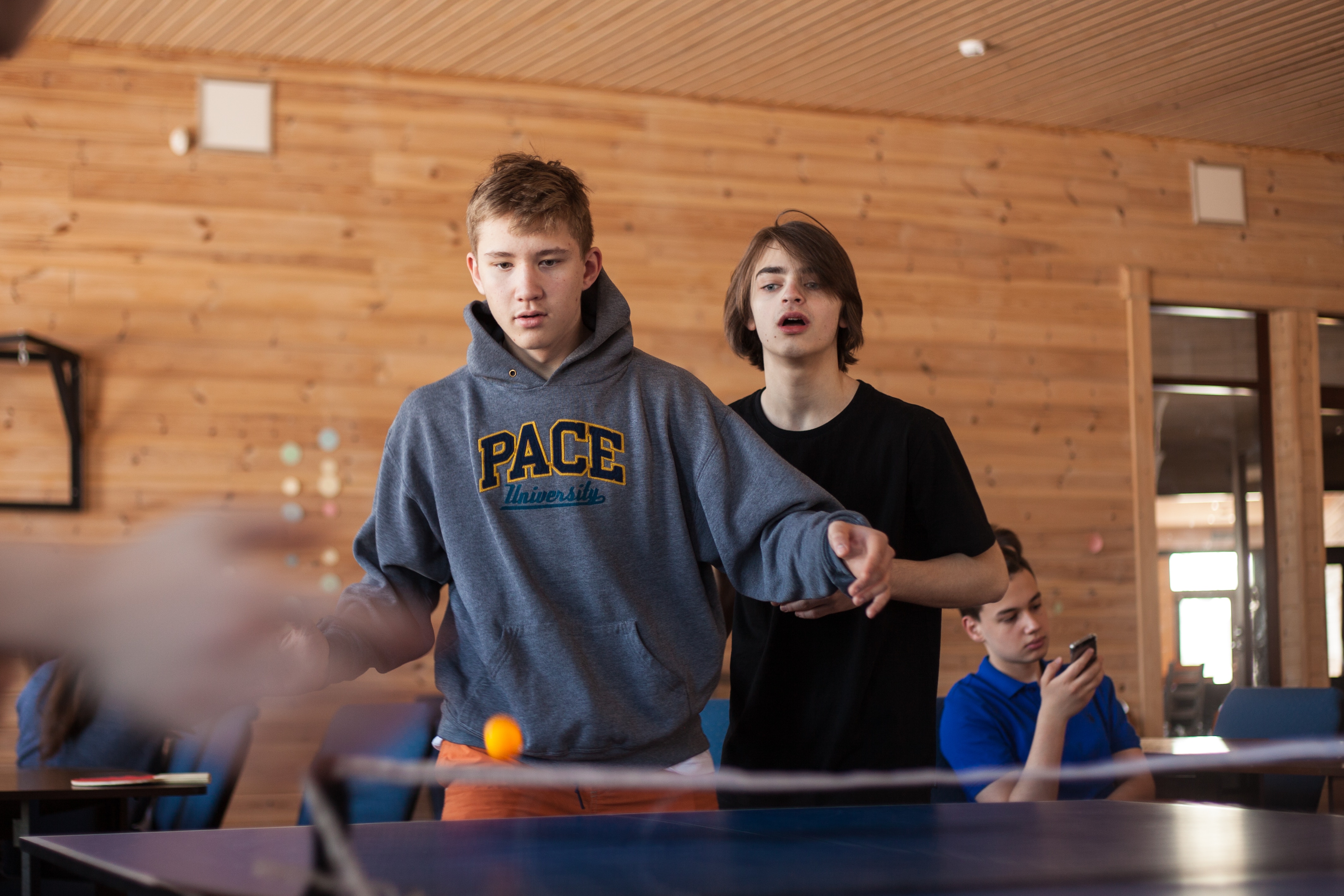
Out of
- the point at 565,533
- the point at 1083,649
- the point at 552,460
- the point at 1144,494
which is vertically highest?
the point at 1144,494

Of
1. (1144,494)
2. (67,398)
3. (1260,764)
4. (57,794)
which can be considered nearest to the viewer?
(57,794)

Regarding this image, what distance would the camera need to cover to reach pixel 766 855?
4.24ft

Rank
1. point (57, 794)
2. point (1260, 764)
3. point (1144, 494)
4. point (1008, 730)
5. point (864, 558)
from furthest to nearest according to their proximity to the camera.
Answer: point (1144, 494) → point (1260, 764) → point (57, 794) → point (1008, 730) → point (864, 558)

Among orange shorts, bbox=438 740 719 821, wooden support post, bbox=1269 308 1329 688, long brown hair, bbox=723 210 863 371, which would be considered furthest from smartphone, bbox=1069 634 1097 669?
wooden support post, bbox=1269 308 1329 688

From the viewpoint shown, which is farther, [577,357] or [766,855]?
[577,357]

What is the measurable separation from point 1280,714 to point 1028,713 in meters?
2.25

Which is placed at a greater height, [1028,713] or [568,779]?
[568,779]

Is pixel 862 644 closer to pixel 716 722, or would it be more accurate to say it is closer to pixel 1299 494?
pixel 716 722

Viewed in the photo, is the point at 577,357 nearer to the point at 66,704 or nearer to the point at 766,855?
the point at 766,855

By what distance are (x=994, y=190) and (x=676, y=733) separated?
515cm

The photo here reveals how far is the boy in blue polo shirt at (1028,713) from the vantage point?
2555mm

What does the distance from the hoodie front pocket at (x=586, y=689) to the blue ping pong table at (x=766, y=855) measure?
0.14 metres

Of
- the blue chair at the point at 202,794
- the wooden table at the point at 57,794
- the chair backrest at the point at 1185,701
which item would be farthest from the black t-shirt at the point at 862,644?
the chair backrest at the point at 1185,701

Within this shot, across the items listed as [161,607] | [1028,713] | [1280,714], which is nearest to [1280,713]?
[1280,714]
